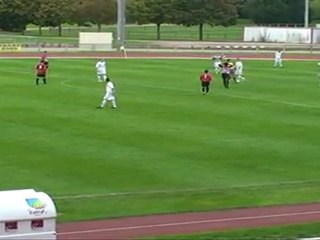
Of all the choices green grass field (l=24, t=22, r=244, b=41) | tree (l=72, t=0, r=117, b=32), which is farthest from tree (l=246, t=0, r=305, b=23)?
tree (l=72, t=0, r=117, b=32)

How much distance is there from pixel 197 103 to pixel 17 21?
85317 mm

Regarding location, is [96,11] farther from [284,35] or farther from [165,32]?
[284,35]

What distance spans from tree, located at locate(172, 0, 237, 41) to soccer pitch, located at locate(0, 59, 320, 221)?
69784 millimetres

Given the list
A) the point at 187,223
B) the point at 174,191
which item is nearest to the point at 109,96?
the point at 174,191

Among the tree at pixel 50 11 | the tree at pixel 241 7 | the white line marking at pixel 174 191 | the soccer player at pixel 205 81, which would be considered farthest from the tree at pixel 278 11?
the white line marking at pixel 174 191

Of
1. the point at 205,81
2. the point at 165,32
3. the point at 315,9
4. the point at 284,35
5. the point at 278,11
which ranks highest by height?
the point at 315,9

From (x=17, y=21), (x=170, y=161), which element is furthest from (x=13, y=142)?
(x=17, y=21)

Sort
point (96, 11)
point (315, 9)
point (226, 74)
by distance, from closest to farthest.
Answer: point (226, 74) < point (96, 11) < point (315, 9)

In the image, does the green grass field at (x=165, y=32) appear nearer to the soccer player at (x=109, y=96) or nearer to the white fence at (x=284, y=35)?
the white fence at (x=284, y=35)

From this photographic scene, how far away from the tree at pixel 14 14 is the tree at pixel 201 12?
19644mm

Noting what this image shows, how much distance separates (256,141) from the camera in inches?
1255

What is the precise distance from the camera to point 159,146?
100ft

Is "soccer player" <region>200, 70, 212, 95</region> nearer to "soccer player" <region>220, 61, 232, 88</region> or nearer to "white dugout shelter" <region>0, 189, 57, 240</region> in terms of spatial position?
"soccer player" <region>220, 61, 232, 88</region>

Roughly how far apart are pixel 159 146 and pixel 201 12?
94.0 metres
